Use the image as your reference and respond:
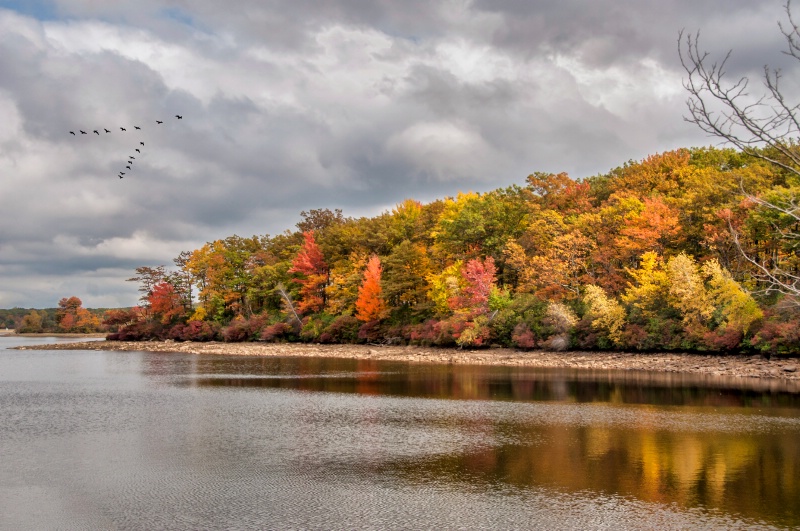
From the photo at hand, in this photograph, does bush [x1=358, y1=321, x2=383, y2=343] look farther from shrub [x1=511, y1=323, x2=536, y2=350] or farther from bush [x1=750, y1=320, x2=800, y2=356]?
bush [x1=750, y1=320, x2=800, y2=356]

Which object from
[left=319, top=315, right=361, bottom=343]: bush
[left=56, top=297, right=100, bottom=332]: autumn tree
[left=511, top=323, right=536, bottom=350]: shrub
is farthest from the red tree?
[left=56, top=297, right=100, bottom=332]: autumn tree

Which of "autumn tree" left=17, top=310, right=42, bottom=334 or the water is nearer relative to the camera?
the water

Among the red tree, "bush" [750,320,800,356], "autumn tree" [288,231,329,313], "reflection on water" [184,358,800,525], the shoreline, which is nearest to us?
"reflection on water" [184,358,800,525]

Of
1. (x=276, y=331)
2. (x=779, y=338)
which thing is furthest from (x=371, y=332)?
(x=779, y=338)

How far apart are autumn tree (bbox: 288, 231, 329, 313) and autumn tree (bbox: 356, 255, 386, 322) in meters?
12.0

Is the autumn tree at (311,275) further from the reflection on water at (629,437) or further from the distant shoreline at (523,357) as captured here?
the reflection on water at (629,437)

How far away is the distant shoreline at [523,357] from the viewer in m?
43.5

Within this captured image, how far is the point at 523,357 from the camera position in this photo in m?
57.2

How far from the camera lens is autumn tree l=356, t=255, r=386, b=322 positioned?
7725 centimetres

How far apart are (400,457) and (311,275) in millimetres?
70693

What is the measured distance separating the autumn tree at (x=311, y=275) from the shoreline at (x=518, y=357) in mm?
7982

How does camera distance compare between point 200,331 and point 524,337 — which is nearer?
point 524,337

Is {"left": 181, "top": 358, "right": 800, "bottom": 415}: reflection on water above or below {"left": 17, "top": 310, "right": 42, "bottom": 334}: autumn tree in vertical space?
below

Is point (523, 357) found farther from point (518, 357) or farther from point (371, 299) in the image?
point (371, 299)
